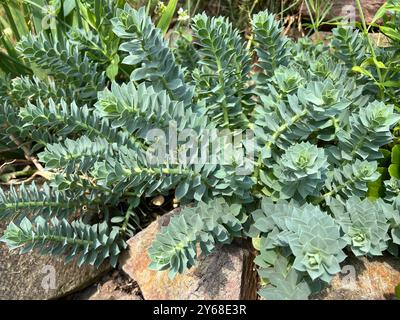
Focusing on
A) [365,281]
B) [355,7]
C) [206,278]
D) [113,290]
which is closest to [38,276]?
[113,290]

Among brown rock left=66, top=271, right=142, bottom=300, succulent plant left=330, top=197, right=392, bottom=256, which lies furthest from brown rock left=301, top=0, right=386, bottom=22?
brown rock left=66, top=271, right=142, bottom=300

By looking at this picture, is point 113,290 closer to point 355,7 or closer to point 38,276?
point 38,276

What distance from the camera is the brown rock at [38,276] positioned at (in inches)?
52.4

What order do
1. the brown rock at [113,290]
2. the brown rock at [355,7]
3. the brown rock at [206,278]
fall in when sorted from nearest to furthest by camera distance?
the brown rock at [206,278] < the brown rock at [113,290] < the brown rock at [355,7]

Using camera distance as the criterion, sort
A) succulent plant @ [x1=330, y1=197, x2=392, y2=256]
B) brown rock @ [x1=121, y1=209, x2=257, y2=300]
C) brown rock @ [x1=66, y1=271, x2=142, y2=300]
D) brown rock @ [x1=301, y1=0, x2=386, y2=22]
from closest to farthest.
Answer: succulent plant @ [x1=330, y1=197, x2=392, y2=256] → brown rock @ [x1=121, y1=209, x2=257, y2=300] → brown rock @ [x1=66, y1=271, x2=142, y2=300] → brown rock @ [x1=301, y1=0, x2=386, y2=22]

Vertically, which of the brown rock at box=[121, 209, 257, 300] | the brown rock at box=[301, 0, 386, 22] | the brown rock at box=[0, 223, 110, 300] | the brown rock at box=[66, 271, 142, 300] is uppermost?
the brown rock at box=[301, 0, 386, 22]

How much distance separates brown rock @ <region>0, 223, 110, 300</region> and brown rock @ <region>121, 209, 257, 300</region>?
145 mm

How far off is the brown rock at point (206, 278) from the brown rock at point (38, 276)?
5.7 inches

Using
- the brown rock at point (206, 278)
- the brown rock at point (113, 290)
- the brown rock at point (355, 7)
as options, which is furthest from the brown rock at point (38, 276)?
the brown rock at point (355, 7)

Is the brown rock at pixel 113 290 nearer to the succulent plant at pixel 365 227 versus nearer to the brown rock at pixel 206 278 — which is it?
the brown rock at pixel 206 278

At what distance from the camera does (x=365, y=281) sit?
1216mm

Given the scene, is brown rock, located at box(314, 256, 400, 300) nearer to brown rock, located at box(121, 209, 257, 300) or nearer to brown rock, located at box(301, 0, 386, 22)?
brown rock, located at box(121, 209, 257, 300)

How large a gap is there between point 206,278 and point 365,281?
42 cm

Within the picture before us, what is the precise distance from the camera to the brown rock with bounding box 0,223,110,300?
4.37 ft
